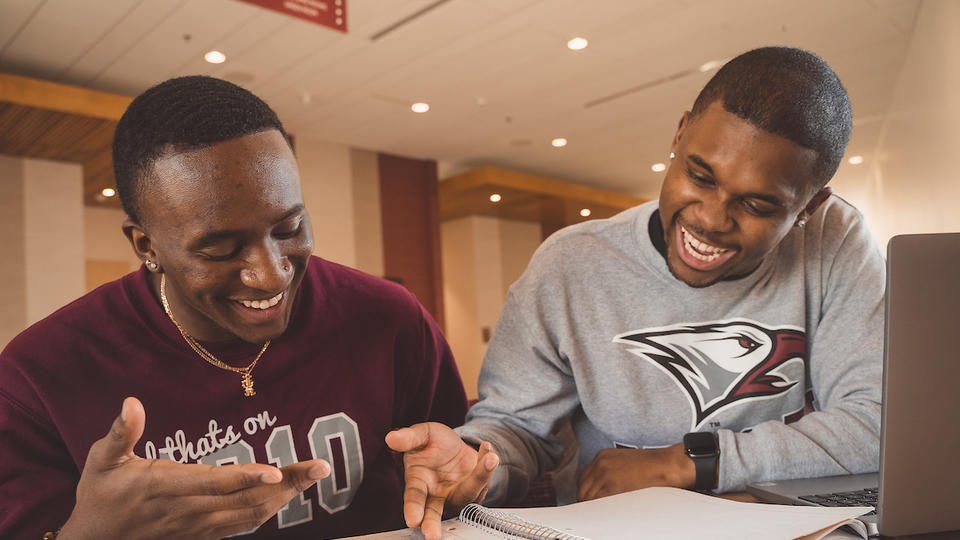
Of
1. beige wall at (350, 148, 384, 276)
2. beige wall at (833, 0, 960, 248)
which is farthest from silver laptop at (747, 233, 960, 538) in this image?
beige wall at (350, 148, 384, 276)

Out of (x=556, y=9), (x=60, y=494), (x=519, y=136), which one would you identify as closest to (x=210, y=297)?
(x=60, y=494)

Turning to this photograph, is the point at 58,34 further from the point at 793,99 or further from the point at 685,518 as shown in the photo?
the point at 685,518

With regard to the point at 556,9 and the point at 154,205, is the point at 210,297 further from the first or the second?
the point at 556,9

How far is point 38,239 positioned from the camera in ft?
19.0

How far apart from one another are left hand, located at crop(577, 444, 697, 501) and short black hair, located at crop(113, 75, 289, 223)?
70 centimetres

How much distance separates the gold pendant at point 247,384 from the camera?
106 cm

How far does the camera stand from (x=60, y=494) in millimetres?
953

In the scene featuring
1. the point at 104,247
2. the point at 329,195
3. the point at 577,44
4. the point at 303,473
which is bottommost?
the point at 303,473

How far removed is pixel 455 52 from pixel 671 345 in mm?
4384

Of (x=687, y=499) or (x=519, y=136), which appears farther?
(x=519, y=136)

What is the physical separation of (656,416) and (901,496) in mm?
577

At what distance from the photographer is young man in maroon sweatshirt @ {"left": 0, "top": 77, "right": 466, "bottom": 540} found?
0.90 m

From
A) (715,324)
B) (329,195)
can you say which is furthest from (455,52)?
(715,324)

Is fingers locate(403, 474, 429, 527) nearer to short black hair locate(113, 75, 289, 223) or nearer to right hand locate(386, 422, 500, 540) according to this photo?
right hand locate(386, 422, 500, 540)
